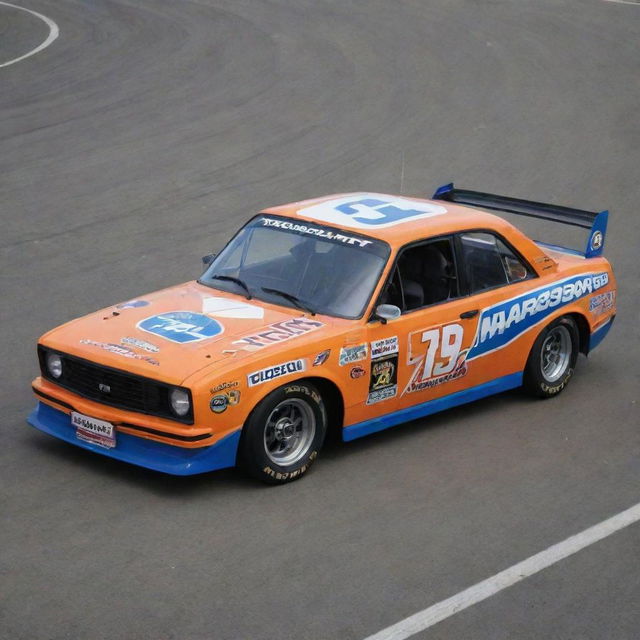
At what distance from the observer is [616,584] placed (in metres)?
6.32

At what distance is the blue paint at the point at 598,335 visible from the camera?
963 cm

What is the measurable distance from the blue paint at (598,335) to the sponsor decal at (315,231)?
244 cm

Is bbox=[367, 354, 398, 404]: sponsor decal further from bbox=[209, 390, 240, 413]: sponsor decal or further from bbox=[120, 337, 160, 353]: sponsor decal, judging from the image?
bbox=[120, 337, 160, 353]: sponsor decal

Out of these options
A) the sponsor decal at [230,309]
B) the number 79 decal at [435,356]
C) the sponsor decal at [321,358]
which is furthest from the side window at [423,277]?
the sponsor decal at [230,309]

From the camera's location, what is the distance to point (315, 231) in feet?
27.7

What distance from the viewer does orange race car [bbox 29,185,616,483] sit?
23.3 feet

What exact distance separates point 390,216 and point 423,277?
0.59 meters

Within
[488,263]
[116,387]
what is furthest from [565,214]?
[116,387]

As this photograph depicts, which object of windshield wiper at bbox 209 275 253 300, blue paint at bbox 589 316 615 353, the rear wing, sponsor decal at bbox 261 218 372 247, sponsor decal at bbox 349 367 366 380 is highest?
sponsor decal at bbox 261 218 372 247

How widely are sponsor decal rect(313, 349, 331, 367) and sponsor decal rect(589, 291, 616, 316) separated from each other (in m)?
2.93

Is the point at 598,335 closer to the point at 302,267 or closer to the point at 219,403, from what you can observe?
the point at 302,267

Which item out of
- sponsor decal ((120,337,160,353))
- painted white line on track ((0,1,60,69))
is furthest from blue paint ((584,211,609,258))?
painted white line on track ((0,1,60,69))

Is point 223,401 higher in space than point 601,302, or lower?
higher

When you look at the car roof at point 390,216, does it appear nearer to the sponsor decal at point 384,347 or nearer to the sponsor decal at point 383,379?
the sponsor decal at point 384,347
